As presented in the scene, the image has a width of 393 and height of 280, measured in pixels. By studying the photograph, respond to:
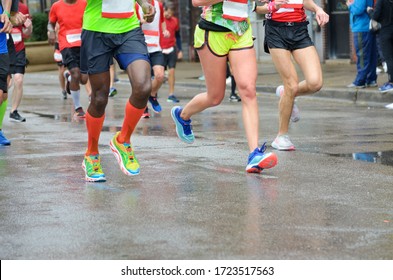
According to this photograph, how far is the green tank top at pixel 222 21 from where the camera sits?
892 centimetres

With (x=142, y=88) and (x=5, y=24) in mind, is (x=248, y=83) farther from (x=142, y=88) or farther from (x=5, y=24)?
(x=5, y=24)

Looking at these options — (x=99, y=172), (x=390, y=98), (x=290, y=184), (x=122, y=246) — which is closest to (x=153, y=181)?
(x=99, y=172)

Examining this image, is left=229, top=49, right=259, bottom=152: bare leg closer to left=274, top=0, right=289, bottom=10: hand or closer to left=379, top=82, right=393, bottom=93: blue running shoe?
left=274, top=0, right=289, bottom=10: hand

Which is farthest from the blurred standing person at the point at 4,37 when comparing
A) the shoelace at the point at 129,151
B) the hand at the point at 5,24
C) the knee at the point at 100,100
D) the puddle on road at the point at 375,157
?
the puddle on road at the point at 375,157

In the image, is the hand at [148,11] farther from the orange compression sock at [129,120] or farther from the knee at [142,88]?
the orange compression sock at [129,120]

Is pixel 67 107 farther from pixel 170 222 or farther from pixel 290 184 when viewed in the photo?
pixel 170 222

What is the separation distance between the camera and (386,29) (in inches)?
666

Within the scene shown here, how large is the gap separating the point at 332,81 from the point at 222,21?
1142 centimetres

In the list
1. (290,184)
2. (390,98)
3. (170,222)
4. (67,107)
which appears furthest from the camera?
(67,107)

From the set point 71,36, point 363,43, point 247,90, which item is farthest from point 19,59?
point 247,90

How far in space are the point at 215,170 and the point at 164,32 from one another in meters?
8.36

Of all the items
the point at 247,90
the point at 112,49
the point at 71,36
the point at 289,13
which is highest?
the point at 112,49

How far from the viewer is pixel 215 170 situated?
361 inches
